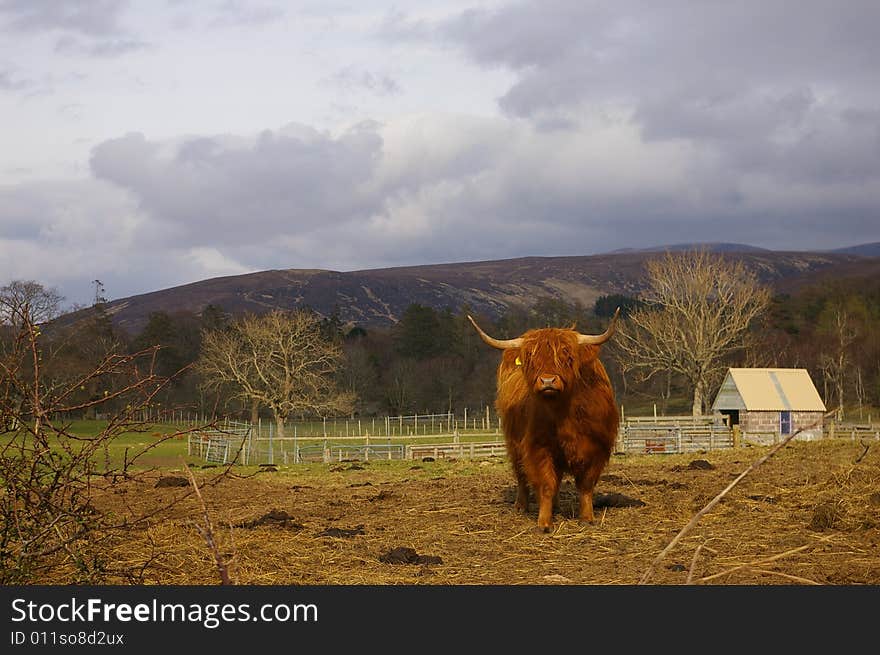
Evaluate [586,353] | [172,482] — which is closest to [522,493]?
[586,353]

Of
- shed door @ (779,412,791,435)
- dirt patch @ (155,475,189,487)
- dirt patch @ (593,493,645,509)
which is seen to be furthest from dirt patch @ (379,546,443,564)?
shed door @ (779,412,791,435)

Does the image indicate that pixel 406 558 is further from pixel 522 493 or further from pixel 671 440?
pixel 671 440

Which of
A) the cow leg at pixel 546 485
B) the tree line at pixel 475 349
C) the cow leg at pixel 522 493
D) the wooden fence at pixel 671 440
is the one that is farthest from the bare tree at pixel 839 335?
the cow leg at pixel 546 485

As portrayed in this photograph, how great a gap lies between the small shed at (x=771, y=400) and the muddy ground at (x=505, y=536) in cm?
2423

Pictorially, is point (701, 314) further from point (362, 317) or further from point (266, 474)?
point (362, 317)

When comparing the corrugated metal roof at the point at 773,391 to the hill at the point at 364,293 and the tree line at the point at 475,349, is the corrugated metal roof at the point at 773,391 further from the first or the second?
the hill at the point at 364,293

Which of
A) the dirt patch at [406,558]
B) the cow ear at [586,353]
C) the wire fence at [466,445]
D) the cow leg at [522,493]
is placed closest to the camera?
the dirt patch at [406,558]

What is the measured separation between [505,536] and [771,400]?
30.5m

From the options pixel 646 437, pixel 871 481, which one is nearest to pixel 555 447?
pixel 871 481

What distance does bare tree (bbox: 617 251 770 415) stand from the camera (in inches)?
1751

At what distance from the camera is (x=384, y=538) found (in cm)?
814

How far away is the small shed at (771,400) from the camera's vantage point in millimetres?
35438

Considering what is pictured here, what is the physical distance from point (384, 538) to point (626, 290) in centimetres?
19636

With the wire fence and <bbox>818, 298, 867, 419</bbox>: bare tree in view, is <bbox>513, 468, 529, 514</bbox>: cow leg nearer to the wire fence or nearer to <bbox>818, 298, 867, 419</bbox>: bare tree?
the wire fence
